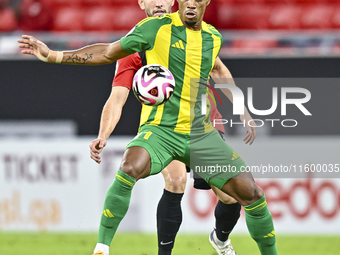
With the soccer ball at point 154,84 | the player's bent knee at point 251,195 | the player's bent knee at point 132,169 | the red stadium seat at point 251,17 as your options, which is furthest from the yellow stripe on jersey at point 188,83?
the red stadium seat at point 251,17

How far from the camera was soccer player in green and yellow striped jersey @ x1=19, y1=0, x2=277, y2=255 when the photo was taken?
378cm

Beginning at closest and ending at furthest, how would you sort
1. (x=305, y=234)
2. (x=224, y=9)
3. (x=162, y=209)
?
(x=162, y=209) → (x=305, y=234) → (x=224, y=9)

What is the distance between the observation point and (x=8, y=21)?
30.2 ft

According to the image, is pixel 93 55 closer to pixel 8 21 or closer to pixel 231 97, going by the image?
pixel 231 97

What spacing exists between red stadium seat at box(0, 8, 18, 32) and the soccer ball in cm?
585

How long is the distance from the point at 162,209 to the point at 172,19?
1441 mm

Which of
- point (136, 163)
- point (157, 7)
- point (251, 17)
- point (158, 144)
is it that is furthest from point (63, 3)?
point (136, 163)

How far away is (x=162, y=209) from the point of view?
438cm

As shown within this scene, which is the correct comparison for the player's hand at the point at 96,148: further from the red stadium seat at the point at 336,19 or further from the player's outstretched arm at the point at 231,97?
→ the red stadium seat at the point at 336,19

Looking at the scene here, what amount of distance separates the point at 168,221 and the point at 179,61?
4.08ft

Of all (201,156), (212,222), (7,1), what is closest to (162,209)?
(201,156)

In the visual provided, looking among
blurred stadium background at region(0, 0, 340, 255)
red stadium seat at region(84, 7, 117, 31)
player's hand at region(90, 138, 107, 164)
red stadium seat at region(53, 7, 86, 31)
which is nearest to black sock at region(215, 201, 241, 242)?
blurred stadium background at region(0, 0, 340, 255)

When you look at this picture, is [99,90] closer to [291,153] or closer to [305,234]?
[291,153]

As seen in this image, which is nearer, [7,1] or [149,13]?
[149,13]
